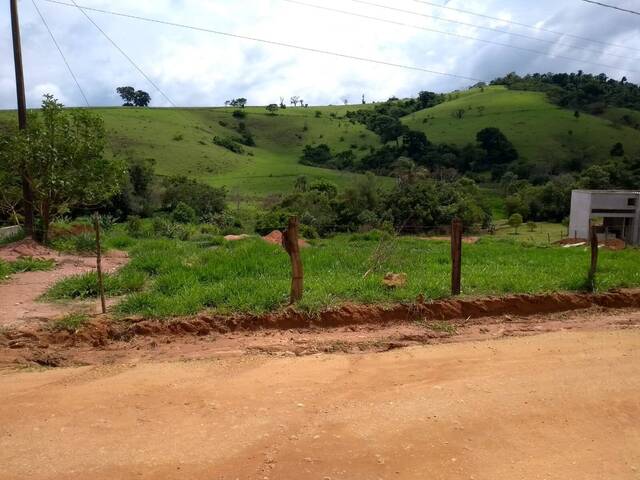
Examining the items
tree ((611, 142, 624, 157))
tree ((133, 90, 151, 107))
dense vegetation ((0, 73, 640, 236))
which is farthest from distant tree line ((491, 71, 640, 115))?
tree ((133, 90, 151, 107))

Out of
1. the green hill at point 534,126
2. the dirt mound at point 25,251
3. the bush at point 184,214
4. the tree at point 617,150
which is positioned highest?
the green hill at point 534,126

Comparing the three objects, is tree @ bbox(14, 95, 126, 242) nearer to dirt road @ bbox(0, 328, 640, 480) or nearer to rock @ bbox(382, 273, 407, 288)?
rock @ bbox(382, 273, 407, 288)

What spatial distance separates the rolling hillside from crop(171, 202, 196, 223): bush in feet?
58.2

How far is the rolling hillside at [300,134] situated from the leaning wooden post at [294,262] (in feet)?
146

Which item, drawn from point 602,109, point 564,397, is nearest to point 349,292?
point 564,397

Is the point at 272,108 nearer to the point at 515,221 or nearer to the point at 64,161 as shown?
the point at 515,221

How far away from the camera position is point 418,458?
154 inches

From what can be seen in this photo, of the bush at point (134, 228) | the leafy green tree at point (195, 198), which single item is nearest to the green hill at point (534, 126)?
the leafy green tree at point (195, 198)

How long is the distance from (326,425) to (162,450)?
127 cm

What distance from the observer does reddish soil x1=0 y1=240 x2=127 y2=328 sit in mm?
7463

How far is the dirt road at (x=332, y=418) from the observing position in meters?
3.79

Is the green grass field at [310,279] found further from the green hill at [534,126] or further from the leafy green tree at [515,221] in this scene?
the green hill at [534,126]

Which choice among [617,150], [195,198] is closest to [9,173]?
[195,198]

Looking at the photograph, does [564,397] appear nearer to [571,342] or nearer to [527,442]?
[527,442]
